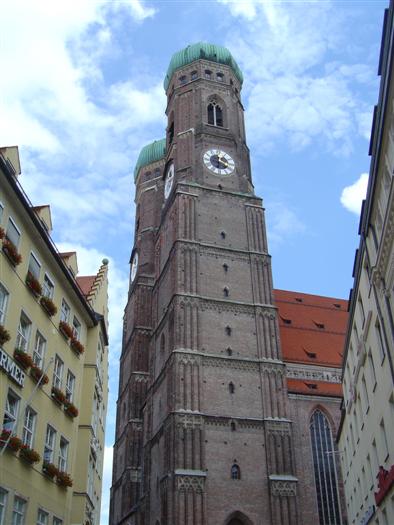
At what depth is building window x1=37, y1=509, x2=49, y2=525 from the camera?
608 inches

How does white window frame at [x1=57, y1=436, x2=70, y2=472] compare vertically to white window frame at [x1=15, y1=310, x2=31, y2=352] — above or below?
below

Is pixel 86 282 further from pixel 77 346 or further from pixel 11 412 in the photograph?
pixel 11 412

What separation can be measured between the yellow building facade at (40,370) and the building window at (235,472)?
1118 cm

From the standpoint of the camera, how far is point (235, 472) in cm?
3127

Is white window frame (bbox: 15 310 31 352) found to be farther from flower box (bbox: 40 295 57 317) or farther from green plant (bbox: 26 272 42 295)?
flower box (bbox: 40 295 57 317)

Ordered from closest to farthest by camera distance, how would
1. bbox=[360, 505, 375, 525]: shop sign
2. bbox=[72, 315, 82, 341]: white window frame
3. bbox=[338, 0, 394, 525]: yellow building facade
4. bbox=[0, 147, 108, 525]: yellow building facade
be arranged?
bbox=[0, 147, 108, 525]: yellow building facade, bbox=[338, 0, 394, 525]: yellow building facade, bbox=[360, 505, 375, 525]: shop sign, bbox=[72, 315, 82, 341]: white window frame

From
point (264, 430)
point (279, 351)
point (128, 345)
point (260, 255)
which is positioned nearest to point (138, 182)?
point (128, 345)

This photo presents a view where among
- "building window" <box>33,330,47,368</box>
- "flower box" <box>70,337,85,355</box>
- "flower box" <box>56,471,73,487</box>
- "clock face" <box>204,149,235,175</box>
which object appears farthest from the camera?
"clock face" <box>204,149,235,175</box>

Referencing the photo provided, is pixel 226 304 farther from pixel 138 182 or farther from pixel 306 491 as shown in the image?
pixel 138 182

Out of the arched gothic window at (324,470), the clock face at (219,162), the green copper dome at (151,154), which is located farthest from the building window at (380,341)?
the green copper dome at (151,154)

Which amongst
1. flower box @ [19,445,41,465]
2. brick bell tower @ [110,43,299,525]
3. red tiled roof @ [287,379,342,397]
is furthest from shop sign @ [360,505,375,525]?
red tiled roof @ [287,379,342,397]

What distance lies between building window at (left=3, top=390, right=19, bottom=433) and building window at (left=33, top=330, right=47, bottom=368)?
1488mm

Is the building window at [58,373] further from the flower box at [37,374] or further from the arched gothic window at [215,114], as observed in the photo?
the arched gothic window at [215,114]

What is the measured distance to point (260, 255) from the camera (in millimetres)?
39000
